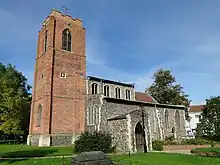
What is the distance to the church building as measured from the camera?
2566cm

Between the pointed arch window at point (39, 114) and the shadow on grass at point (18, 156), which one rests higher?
the pointed arch window at point (39, 114)

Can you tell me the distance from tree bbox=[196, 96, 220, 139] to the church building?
4.00 m

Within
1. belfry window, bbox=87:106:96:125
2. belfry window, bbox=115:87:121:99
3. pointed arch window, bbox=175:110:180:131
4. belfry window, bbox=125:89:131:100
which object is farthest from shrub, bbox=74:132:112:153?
pointed arch window, bbox=175:110:180:131

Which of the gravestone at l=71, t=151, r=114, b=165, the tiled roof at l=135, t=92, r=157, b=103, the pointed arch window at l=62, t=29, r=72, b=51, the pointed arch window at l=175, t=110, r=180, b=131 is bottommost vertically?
the gravestone at l=71, t=151, r=114, b=165

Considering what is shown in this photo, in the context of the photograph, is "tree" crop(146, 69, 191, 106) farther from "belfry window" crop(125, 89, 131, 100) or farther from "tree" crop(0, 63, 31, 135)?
"tree" crop(0, 63, 31, 135)

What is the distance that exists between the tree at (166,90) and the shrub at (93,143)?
2870 centimetres

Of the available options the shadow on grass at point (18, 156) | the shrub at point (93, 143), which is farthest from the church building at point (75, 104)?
the shadow on grass at point (18, 156)

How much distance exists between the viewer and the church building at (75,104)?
25656 mm

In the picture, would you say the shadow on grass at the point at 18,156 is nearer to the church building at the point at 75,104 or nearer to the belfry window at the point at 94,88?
the church building at the point at 75,104

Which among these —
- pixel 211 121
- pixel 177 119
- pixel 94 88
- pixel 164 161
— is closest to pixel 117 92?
pixel 94 88

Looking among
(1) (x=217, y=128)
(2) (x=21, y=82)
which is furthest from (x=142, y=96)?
(2) (x=21, y=82)

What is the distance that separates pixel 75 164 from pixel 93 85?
26.5 metres

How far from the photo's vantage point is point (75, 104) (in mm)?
31594

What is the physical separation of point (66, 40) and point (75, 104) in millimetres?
10386
